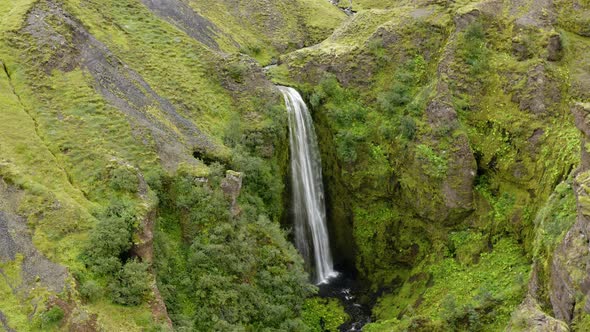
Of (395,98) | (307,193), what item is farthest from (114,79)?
(395,98)

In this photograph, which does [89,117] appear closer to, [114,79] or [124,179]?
[114,79]

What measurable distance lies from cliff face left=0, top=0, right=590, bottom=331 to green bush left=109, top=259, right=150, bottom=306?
2.6 inches

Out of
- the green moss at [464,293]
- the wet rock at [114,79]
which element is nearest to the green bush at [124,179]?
the wet rock at [114,79]

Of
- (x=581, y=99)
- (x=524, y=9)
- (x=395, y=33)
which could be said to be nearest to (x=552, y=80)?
(x=581, y=99)

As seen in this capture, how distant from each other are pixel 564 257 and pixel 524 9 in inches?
725

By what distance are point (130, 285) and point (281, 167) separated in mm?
13187

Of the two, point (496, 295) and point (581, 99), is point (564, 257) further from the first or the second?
point (581, 99)

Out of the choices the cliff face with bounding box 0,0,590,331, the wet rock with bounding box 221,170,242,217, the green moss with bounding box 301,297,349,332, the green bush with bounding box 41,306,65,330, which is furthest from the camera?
the green moss with bounding box 301,297,349,332

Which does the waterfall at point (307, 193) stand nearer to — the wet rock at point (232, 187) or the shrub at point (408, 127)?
the shrub at point (408, 127)

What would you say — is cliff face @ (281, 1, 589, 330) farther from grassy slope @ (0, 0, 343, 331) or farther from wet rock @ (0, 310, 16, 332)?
wet rock @ (0, 310, 16, 332)

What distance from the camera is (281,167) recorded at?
2942 centimetres

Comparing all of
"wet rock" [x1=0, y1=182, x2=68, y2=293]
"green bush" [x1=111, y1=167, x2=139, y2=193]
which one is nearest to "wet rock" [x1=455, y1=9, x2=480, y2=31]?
"green bush" [x1=111, y1=167, x2=139, y2=193]

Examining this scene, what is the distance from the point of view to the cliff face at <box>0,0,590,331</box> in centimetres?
1817

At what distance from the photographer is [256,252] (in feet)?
78.0
